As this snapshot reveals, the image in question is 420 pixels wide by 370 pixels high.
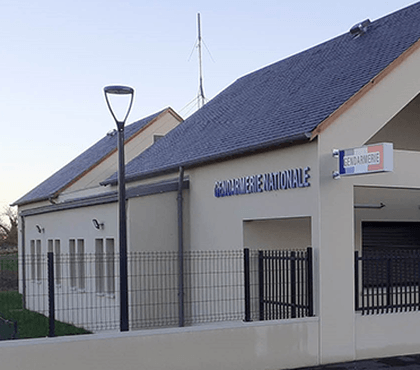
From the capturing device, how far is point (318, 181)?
11688 mm

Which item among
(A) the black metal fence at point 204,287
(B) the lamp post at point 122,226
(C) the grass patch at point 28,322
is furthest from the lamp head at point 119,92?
(C) the grass patch at point 28,322

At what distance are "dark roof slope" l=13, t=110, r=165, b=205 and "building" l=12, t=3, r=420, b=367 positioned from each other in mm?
9343

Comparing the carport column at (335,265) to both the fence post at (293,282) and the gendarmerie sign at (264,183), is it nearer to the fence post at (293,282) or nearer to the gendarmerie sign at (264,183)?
the gendarmerie sign at (264,183)

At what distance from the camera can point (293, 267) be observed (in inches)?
477

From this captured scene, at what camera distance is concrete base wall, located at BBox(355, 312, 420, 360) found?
39.3ft

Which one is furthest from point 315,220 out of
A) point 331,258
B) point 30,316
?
point 30,316

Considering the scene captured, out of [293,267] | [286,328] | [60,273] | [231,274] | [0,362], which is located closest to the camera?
[0,362]

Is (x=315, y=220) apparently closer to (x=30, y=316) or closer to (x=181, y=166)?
(x=181, y=166)

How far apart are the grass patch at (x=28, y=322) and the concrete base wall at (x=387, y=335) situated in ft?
24.0

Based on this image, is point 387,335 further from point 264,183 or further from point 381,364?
point 264,183

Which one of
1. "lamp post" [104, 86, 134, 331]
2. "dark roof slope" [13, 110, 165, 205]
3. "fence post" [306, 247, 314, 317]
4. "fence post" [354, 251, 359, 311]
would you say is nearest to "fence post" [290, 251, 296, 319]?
"fence post" [306, 247, 314, 317]

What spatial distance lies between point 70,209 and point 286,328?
10.6 meters

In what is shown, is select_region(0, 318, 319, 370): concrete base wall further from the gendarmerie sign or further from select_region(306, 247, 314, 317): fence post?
the gendarmerie sign

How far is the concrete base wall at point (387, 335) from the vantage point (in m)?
12.0
